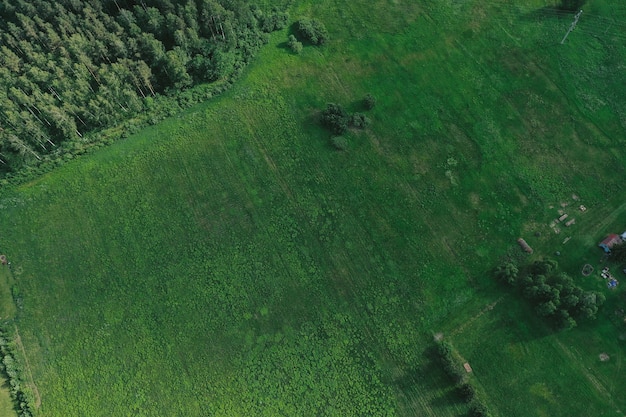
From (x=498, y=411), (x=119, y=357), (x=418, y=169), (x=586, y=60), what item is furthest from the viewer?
(x=586, y=60)

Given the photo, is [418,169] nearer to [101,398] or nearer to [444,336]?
[444,336]

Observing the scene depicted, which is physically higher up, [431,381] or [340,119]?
[340,119]

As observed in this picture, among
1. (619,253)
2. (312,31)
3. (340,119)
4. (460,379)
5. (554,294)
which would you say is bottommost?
(460,379)

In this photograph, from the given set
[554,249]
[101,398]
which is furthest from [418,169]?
[101,398]

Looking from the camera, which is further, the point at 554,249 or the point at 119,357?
the point at 554,249

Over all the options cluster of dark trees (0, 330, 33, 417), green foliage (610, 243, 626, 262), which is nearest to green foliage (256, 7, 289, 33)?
cluster of dark trees (0, 330, 33, 417)

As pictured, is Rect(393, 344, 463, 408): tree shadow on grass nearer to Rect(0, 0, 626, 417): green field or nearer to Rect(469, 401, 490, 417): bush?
Rect(0, 0, 626, 417): green field

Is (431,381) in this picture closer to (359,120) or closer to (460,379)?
(460,379)

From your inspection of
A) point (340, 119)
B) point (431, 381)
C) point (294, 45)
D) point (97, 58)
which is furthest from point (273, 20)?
point (431, 381)
